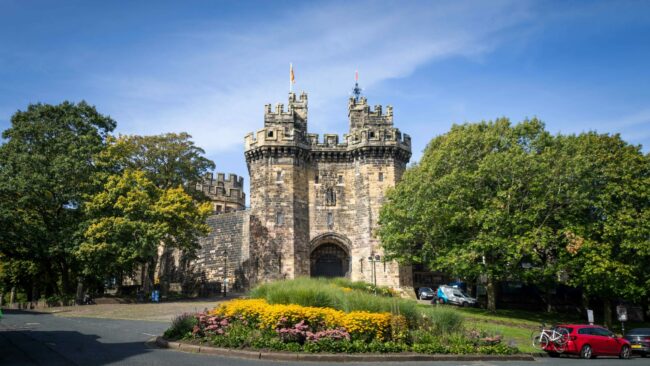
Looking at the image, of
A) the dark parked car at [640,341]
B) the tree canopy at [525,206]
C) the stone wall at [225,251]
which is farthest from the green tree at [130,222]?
the dark parked car at [640,341]

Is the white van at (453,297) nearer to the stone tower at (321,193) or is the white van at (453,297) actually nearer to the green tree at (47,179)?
the stone tower at (321,193)

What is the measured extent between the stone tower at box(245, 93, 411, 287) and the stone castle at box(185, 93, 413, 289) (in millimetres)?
75

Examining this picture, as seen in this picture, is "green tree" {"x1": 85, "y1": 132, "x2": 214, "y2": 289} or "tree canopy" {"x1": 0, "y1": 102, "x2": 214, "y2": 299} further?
"green tree" {"x1": 85, "y1": 132, "x2": 214, "y2": 289}

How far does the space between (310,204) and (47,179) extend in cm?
1819

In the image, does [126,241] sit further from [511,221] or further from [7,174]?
[511,221]

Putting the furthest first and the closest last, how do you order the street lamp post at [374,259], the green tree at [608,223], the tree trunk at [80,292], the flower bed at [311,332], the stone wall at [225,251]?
the stone wall at [225,251] < the street lamp post at [374,259] < the tree trunk at [80,292] < the green tree at [608,223] < the flower bed at [311,332]

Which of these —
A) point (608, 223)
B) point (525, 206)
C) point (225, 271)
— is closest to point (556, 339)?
point (525, 206)

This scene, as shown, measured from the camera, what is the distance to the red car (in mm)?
17578

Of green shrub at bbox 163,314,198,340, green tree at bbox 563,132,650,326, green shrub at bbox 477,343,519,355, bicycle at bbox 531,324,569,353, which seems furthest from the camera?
green tree at bbox 563,132,650,326

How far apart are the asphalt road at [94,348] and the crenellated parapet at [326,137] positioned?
64.6ft

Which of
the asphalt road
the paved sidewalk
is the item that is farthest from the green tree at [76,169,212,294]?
the asphalt road

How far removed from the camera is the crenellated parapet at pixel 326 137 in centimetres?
3869

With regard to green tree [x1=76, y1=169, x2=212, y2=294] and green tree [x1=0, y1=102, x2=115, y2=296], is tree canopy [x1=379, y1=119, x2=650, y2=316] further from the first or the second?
green tree [x1=0, y1=102, x2=115, y2=296]

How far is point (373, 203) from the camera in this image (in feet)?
125
